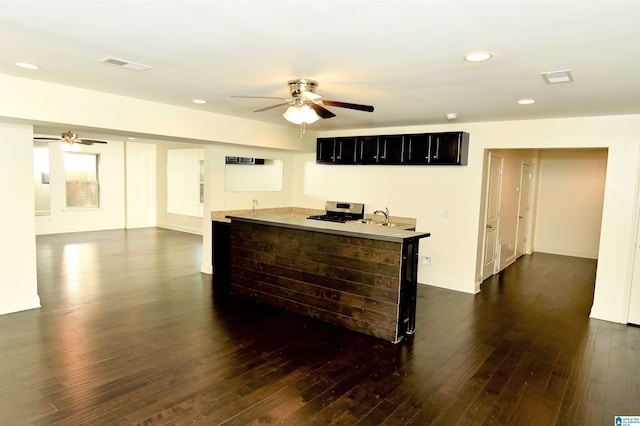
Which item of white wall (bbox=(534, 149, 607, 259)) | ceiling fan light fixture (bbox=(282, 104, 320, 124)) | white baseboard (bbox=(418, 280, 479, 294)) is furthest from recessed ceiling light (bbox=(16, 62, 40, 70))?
white wall (bbox=(534, 149, 607, 259))

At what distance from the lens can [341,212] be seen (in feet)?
22.2

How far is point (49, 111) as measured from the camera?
3.79 m

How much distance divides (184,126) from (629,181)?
518 centimetres

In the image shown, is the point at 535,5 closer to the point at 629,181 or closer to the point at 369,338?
the point at 369,338

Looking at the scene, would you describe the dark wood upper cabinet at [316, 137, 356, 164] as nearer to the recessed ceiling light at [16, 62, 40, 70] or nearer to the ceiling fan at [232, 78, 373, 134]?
the ceiling fan at [232, 78, 373, 134]

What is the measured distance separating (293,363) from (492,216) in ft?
14.2

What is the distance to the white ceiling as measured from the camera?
6.45 ft

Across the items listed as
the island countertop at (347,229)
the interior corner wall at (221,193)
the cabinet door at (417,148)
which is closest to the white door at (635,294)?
the island countertop at (347,229)

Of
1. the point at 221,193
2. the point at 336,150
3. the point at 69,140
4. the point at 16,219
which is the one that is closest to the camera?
the point at 16,219

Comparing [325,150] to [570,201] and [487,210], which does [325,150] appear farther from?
[570,201]

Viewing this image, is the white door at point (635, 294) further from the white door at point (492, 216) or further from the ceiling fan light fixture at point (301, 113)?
the ceiling fan light fixture at point (301, 113)

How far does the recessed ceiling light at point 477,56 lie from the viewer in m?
2.55

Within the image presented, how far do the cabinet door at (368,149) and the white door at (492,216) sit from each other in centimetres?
166

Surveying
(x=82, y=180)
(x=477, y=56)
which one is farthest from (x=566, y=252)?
(x=82, y=180)
